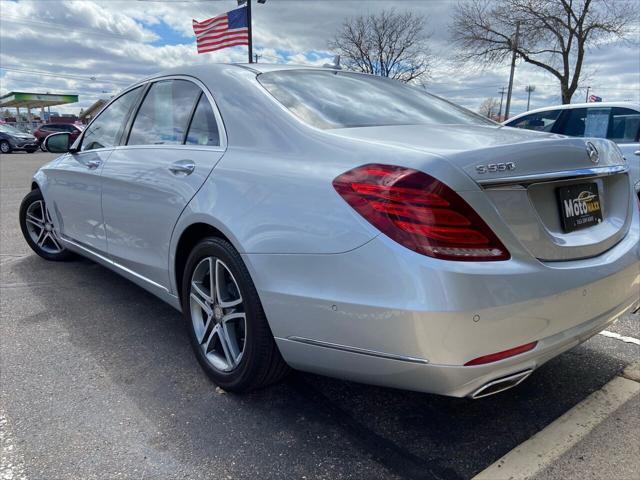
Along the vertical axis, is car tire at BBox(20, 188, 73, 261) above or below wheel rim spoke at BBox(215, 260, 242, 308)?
below

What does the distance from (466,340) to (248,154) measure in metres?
1.23

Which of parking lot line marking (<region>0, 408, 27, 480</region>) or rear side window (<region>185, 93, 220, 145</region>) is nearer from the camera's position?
parking lot line marking (<region>0, 408, 27, 480</region>)

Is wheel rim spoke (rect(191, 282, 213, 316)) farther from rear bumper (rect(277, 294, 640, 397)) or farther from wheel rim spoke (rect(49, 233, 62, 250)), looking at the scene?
wheel rim spoke (rect(49, 233, 62, 250))

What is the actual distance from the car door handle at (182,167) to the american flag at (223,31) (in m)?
12.8

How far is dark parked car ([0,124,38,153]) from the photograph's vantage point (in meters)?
25.2

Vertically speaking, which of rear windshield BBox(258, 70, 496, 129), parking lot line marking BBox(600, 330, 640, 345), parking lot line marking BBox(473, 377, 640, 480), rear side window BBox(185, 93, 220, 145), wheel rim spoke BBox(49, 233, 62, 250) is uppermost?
rear windshield BBox(258, 70, 496, 129)

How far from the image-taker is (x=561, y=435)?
220 cm

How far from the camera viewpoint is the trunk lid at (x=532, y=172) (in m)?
1.75

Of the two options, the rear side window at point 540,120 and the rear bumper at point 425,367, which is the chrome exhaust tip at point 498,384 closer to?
the rear bumper at point 425,367

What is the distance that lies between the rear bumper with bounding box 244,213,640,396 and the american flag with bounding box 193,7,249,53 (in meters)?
13.7

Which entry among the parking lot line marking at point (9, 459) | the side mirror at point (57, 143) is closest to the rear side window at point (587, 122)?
the side mirror at point (57, 143)

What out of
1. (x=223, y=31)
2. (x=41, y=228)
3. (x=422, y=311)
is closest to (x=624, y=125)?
(x=422, y=311)

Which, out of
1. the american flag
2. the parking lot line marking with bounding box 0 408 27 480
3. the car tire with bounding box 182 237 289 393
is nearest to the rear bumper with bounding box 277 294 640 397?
the car tire with bounding box 182 237 289 393

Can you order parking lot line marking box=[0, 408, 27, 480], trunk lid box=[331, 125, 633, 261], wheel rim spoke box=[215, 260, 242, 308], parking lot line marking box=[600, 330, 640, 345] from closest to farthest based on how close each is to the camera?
trunk lid box=[331, 125, 633, 261] → parking lot line marking box=[0, 408, 27, 480] → wheel rim spoke box=[215, 260, 242, 308] → parking lot line marking box=[600, 330, 640, 345]
